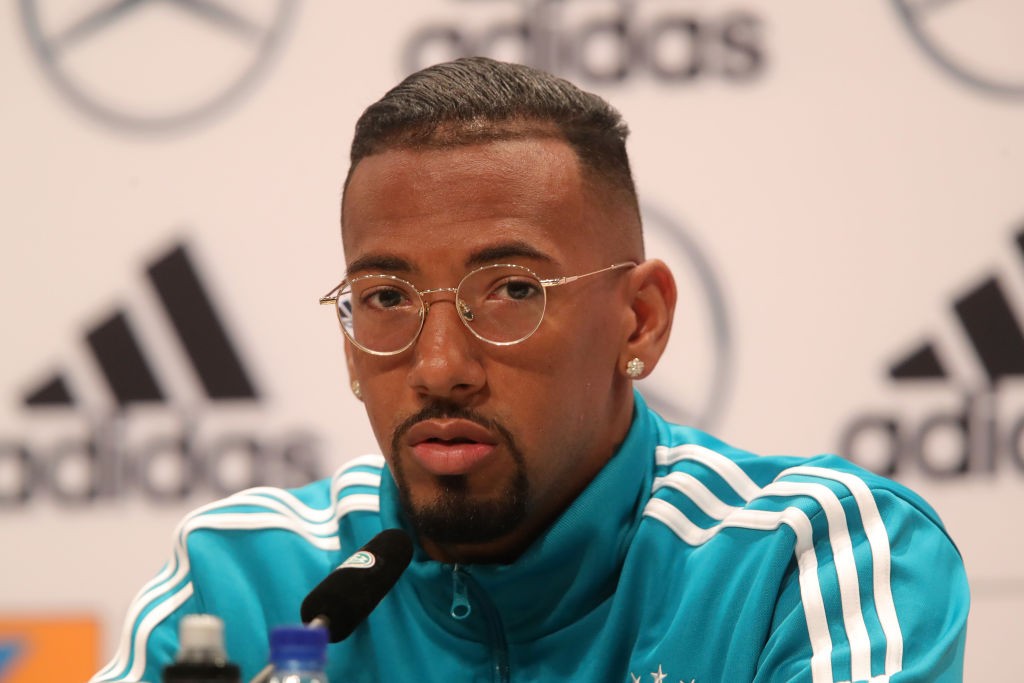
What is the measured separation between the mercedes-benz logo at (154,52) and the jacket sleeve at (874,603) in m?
2.05

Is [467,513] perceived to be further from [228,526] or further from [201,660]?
[201,660]

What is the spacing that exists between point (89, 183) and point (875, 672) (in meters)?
2.40

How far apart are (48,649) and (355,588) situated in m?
1.92

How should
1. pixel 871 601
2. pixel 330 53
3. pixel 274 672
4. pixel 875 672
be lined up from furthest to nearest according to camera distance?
pixel 330 53, pixel 871 601, pixel 875 672, pixel 274 672

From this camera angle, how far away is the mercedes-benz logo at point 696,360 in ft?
9.91

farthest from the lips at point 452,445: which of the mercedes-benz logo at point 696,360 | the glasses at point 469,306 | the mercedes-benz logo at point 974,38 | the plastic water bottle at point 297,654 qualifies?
the mercedes-benz logo at point 974,38

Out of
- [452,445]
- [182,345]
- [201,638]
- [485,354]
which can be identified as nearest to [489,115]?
[485,354]

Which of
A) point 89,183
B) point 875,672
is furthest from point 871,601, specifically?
point 89,183

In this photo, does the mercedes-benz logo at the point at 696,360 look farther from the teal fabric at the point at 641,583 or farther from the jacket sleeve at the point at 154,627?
the jacket sleeve at the point at 154,627

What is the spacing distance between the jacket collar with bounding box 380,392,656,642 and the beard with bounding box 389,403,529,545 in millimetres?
67

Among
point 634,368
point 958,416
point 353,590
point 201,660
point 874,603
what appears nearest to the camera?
point 201,660

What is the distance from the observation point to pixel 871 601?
1630 millimetres

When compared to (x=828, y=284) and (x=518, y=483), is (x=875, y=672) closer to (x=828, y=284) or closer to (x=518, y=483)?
(x=518, y=483)

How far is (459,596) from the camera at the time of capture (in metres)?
1.90
